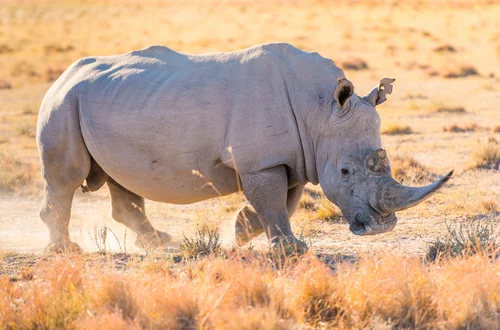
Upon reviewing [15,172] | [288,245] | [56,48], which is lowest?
[56,48]

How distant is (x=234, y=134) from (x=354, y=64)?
1978cm

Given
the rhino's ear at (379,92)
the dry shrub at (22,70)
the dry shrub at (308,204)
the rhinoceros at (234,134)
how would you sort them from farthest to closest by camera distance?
1. the dry shrub at (22,70)
2. the dry shrub at (308,204)
3. the rhino's ear at (379,92)
4. the rhinoceros at (234,134)

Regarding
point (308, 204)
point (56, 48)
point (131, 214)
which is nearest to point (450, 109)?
point (308, 204)

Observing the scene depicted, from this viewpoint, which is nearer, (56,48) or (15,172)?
(15,172)

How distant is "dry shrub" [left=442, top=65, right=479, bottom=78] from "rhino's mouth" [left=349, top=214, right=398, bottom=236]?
58.5ft

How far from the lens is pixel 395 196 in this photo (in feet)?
23.0

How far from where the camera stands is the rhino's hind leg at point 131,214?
9086mm

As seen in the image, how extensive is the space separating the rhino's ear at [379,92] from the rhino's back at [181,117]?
0.80m

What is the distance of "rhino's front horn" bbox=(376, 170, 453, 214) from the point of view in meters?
6.82

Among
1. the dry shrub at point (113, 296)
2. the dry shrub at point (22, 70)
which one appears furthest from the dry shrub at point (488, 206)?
the dry shrub at point (22, 70)

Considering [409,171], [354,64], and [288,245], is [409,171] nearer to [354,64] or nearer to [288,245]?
[288,245]

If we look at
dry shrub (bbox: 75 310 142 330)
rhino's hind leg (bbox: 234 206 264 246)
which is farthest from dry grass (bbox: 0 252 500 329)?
rhino's hind leg (bbox: 234 206 264 246)

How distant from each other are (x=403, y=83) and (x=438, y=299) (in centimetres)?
1846

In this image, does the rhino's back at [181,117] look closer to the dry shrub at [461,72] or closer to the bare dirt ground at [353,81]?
the bare dirt ground at [353,81]
